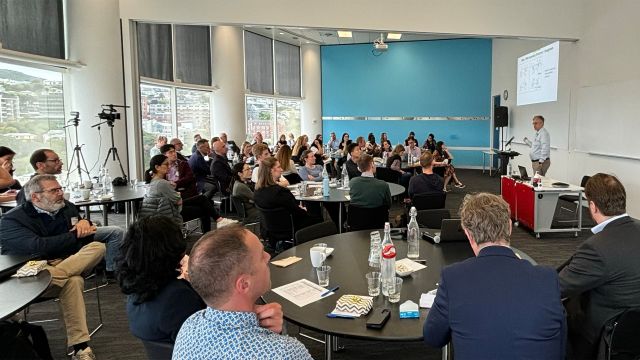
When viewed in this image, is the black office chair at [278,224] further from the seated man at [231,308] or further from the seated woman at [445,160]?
the seated woman at [445,160]

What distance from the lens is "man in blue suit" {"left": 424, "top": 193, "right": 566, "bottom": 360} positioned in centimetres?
155

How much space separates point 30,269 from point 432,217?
9.90ft

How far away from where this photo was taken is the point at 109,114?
7184 mm

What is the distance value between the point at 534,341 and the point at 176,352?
45.8 inches

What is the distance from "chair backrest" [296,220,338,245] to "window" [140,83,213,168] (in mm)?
6777

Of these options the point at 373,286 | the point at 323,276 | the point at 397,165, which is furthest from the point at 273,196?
the point at 397,165

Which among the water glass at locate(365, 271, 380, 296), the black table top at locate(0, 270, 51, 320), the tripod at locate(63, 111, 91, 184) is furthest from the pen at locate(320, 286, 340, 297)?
the tripod at locate(63, 111, 91, 184)

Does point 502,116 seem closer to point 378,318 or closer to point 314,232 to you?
point 314,232

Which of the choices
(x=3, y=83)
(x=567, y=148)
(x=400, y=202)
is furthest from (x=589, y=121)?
(x=3, y=83)

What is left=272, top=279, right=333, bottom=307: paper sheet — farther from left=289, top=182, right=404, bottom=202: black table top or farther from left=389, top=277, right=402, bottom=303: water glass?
left=289, top=182, right=404, bottom=202: black table top

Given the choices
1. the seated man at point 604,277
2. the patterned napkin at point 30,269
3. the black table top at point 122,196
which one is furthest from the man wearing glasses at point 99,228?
the seated man at point 604,277

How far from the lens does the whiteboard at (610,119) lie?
719cm

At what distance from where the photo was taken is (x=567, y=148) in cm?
965

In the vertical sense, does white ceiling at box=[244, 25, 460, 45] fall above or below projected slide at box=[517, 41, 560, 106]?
above
